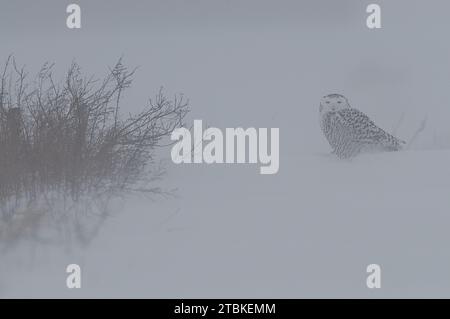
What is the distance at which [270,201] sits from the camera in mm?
4312

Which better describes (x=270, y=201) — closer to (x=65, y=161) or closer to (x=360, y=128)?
(x=360, y=128)

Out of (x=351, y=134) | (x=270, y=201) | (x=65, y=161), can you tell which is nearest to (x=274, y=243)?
(x=270, y=201)

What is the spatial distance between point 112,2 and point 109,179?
11.1 feet

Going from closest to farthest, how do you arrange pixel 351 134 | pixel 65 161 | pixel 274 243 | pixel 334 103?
pixel 274 243 → pixel 65 161 → pixel 351 134 → pixel 334 103

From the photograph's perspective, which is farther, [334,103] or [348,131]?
[334,103]

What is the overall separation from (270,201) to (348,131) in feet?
2.71

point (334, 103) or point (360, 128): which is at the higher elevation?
point (334, 103)

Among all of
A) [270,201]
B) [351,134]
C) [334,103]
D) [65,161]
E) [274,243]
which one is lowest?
[274,243]

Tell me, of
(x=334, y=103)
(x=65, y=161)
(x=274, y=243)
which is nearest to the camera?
(x=274, y=243)

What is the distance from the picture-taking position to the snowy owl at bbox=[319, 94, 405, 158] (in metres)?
4.80

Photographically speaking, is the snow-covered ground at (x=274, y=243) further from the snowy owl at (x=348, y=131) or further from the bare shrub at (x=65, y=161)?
the snowy owl at (x=348, y=131)

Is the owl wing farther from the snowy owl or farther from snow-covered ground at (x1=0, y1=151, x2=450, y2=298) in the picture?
snow-covered ground at (x1=0, y1=151, x2=450, y2=298)
